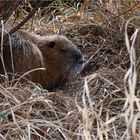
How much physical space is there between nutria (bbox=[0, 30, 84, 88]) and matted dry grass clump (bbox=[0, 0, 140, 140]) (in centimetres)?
11

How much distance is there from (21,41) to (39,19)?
1296 millimetres

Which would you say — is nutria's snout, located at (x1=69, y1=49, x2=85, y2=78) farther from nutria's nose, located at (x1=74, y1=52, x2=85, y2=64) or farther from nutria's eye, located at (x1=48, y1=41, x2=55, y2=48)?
nutria's eye, located at (x1=48, y1=41, x2=55, y2=48)

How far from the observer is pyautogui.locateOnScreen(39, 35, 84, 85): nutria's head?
3.73 metres

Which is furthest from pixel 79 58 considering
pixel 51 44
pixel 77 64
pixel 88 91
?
pixel 88 91

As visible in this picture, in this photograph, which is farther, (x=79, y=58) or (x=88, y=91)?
(x=79, y=58)

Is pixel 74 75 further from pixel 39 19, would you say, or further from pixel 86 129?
pixel 86 129

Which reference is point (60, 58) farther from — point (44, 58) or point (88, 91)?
point (88, 91)

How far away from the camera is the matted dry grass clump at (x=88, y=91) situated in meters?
2.37

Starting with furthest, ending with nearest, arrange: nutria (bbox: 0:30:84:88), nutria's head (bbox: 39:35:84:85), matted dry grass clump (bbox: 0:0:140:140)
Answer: nutria's head (bbox: 39:35:84:85)
nutria (bbox: 0:30:84:88)
matted dry grass clump (bbox: 0:0:140:140)

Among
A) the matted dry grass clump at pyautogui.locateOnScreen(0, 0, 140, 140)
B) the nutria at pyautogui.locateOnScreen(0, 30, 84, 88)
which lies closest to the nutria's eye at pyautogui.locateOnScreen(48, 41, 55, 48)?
the nutria at pyautogui.locateOnScreen(0, 30, 84, 88)

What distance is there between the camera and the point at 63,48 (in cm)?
383

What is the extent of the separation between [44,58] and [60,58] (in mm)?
117

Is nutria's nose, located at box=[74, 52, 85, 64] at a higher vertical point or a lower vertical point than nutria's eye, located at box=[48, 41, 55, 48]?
lower

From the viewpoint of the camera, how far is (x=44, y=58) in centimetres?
375
